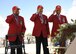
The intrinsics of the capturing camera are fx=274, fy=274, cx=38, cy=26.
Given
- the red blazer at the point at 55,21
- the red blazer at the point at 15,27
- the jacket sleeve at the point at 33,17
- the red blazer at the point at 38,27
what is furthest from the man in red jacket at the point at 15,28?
the red blazer at the point at 55,21

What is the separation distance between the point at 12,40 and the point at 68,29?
355cm

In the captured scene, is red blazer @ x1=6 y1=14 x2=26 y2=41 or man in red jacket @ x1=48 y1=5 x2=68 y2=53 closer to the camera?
red blazer @ x1=6 y1=14 x2=26 y2=41

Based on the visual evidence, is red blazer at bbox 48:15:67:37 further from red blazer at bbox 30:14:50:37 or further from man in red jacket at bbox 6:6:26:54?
man in red jacket at bbox 6:6:26:54

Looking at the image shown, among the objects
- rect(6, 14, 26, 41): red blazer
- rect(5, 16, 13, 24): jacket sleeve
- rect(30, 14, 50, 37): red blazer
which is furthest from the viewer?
rect(30, 14, 50, 37): red blazer

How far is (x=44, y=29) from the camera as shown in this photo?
27.9 ft

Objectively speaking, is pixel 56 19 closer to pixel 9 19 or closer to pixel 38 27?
pixel 38 27

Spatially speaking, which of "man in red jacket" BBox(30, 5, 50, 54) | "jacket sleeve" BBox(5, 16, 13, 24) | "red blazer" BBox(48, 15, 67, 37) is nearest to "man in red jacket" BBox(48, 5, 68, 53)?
"red blazer" BBox(48, 15, 67, 37)

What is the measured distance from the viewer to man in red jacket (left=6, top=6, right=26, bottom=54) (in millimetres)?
8051

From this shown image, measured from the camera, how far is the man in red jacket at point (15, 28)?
8051 mm

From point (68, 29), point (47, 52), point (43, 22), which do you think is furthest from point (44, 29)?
point (68, 29)

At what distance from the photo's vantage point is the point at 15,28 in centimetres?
816

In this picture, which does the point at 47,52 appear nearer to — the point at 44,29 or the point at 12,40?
the point at 44,29

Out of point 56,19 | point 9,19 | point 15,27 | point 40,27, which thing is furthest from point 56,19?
point 9,19

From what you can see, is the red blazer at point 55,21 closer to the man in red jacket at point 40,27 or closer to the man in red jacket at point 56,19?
the man in red jacket at point 56,19
